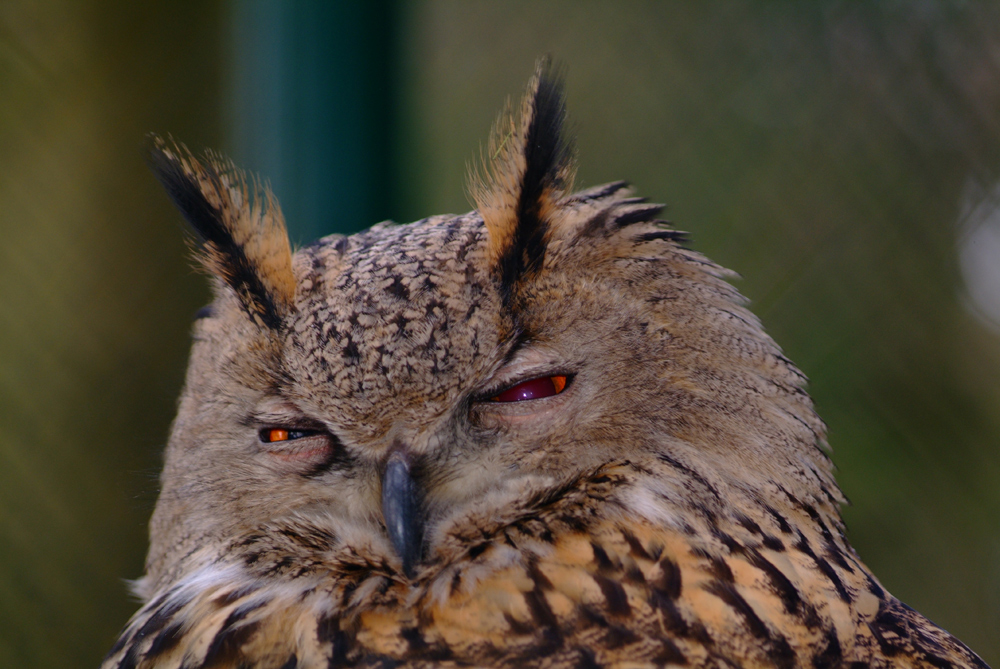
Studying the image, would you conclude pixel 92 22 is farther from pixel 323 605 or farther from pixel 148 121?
pixel 323 605

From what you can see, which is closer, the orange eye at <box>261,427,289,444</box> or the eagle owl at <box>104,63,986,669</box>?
the eagle owl at <box>104,63,986,669</box>

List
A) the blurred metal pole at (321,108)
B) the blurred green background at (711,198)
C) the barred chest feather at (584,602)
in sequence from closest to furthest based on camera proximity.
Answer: the barred chest feather at (584,602) < the blurred metal pole at (321,108) < the blurred green background at (711,198)

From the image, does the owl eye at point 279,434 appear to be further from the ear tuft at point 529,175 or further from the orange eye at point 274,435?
the ear tuft at point 529,175

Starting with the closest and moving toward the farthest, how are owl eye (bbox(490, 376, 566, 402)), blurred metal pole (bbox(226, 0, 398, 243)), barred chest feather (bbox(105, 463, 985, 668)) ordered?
barred chest feather (bbox(105, 463, 985, 668)) < owl eye (bbox(490, 376, 566, 402)) < blurred metal pole (bbox(226, 0, 398, 243))

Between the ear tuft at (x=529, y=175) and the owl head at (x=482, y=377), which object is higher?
the ear tuft at (x=529, y=175)

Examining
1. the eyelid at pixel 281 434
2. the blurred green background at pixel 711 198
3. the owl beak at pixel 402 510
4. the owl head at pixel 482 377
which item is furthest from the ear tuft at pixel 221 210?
the blurred green background at pixel 711 198

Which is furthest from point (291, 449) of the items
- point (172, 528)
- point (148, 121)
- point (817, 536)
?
point (148, 121)

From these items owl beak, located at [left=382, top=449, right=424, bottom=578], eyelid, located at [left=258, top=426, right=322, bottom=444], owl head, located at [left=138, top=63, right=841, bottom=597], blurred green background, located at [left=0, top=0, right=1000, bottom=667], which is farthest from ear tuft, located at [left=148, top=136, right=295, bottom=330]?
blurred green background, located at [left=0, top=0, right=1000, bottom=667]

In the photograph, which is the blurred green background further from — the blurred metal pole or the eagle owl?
the eagle owl
